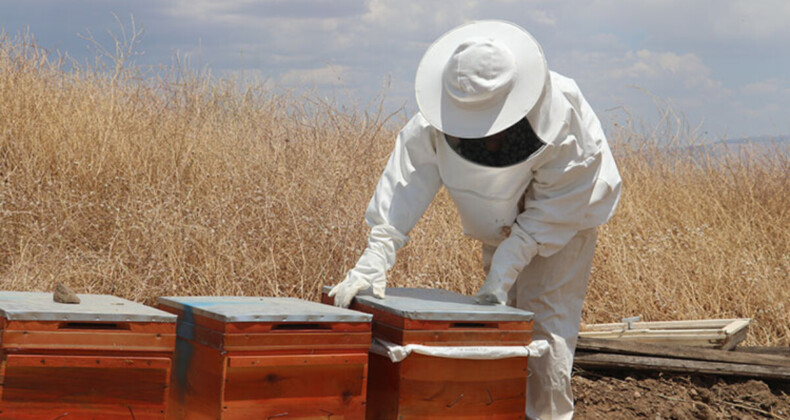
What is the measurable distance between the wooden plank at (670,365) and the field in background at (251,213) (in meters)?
1.16

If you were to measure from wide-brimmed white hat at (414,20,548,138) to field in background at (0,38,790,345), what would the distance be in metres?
2.20

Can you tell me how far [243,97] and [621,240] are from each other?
378cm

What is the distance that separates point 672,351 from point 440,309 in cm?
233

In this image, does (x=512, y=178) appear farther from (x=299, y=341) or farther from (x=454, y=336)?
(x=299, y=341)

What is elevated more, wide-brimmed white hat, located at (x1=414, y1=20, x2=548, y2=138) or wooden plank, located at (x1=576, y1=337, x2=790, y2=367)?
wide-brimmed white hat, located at (x1=414, y1=20, x2=548, y2=138)

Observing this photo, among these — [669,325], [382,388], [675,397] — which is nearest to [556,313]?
[382,388]

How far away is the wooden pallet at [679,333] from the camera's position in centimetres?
495

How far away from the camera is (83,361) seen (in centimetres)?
256

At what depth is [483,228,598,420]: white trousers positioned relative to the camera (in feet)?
12.1

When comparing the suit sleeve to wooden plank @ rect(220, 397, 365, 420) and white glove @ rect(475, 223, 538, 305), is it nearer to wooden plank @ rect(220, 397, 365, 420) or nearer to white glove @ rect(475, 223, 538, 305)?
white glove @ rect(475, 223, 538, 305)

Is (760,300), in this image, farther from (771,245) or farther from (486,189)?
(486,189)

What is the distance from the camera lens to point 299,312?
283 centimetres

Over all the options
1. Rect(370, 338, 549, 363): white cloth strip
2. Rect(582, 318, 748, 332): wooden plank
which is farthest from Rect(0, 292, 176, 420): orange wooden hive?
Rect(582, 318, 748, 332): wooden plank

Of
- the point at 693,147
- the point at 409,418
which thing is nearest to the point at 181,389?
the point at 409,418
